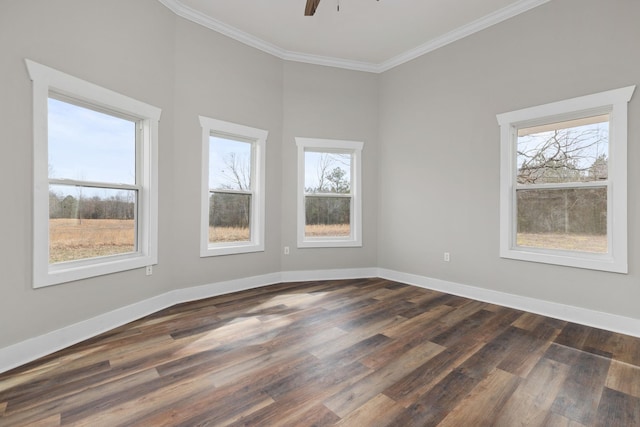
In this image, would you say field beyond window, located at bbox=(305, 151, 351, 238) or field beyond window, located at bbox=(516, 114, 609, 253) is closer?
field beyond window, located at bbox=(516, 114, 609, 253)

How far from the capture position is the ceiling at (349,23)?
344 cm

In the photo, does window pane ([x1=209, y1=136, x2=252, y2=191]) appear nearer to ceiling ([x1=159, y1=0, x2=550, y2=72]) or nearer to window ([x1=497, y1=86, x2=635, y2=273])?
ceiling ([x1=159, y1=0, x2=550, y2=72])

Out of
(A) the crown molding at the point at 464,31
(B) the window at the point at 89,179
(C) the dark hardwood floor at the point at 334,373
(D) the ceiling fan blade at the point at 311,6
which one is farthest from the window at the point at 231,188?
(A) the crown molding at the point at 464,31

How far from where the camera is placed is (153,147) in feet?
10.6

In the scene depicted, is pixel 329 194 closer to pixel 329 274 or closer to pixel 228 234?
pixel 329 274

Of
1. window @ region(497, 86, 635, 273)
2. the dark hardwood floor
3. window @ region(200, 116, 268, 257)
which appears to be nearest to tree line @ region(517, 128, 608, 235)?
window @ region(497, 86, 635, 273)

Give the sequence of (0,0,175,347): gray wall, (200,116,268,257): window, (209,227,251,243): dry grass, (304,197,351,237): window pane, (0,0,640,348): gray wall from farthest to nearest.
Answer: (304,197,351,237): window pane, (209,227,251,243): dry grass, (200,116,268,257): window, (0,0,640,348): gray wall, (0,0,175,347): gray wall

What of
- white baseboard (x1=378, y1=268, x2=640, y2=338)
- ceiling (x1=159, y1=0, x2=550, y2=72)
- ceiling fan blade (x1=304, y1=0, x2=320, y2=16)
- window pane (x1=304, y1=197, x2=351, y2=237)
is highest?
ceiling (x1=159, y1=0, x2=550, y2=72)

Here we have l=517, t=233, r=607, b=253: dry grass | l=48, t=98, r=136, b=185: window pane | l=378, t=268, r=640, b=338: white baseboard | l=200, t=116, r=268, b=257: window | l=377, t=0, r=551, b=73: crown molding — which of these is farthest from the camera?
l=200, t=116, r=268, b=257: window

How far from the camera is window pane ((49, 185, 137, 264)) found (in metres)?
2.54

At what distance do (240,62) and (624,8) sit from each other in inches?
160

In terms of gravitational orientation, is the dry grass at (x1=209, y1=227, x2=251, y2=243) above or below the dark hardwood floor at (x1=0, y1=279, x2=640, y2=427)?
above

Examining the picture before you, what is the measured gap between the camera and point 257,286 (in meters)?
4.30

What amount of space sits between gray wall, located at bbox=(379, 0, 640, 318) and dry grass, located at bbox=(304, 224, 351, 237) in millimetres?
619
